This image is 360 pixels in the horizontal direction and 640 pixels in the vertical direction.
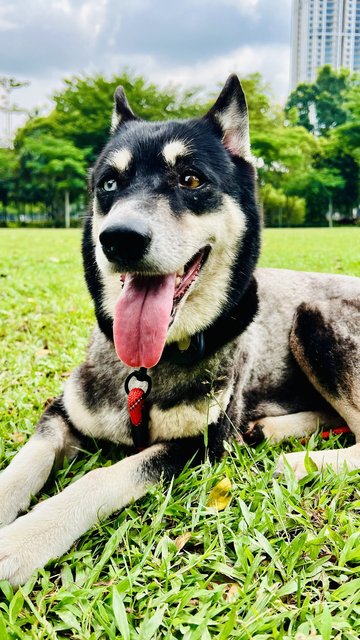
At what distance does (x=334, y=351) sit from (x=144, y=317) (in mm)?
1372

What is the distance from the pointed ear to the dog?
1 cm

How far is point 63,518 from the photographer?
81.2 inches

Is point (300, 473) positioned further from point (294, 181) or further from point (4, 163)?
point (4, 163)

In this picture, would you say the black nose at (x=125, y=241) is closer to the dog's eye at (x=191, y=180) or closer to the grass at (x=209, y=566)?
the dog's eye at (x=191, y=180)

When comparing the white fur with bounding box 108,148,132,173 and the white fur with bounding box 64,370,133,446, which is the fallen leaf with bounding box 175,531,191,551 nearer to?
the white fur with bounding box 64,370,133,446

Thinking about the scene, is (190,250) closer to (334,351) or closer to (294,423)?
(334,351)

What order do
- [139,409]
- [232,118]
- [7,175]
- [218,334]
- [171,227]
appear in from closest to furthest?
[171,227] → [139,409] → [218,334] → [232,118] → [7,175]

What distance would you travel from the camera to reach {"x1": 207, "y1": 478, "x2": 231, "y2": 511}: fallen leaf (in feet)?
7.95

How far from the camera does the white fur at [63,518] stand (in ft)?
6.31

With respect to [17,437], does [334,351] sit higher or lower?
higher

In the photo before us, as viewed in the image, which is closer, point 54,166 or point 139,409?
point 139,409

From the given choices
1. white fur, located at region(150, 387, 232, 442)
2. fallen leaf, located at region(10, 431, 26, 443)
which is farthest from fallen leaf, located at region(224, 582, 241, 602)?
fallen leaf, located at region(10, 431, 26, 443)

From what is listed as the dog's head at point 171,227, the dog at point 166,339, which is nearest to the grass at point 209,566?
the dog at point 166,339

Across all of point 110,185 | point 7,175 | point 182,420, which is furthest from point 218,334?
point 7,175
